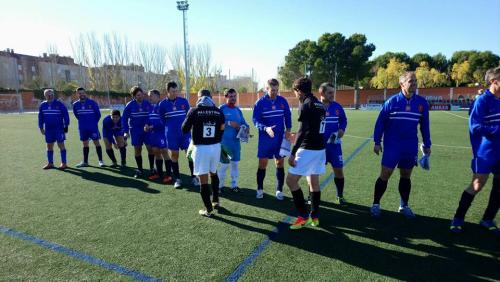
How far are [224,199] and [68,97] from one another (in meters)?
57.9

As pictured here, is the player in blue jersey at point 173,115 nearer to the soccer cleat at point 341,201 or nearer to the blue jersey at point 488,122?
the soccer cleat at point 341,201

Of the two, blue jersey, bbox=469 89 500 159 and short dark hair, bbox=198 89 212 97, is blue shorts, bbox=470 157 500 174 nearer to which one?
blue jersey, bbox=469 89 500 159

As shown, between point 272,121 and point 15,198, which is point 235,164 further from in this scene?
point 15,198

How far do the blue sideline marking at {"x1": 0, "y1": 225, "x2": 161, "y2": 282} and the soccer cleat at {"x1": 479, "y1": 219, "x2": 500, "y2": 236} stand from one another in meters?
4.41

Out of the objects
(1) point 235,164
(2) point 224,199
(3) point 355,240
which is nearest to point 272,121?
(1) point 235,164

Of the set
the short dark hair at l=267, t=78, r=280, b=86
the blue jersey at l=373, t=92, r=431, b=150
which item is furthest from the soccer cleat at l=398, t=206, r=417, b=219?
the short dark hair at l=267, t=78, r=280, b=86

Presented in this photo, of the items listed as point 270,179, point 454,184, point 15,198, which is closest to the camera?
point 15,198

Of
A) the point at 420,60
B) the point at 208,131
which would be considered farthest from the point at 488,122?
the point at 420,60

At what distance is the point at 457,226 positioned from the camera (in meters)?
4.15

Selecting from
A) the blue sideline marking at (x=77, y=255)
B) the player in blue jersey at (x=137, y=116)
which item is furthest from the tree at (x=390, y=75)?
the blue sideline marking at (x=77, y=255)

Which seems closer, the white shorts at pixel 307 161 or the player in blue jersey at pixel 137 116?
the white shorts at pixel 307 161

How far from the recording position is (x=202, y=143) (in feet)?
15.2

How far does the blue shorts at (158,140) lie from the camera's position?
6.88m

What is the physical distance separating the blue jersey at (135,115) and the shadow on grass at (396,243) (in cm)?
349
